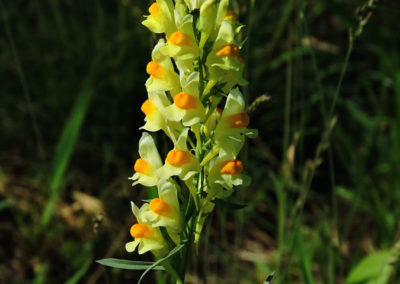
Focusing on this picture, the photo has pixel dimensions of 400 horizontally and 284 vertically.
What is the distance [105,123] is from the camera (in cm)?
281

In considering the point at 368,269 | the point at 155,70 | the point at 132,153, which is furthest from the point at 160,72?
the point at 132,153

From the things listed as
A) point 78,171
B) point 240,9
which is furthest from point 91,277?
point 240,9

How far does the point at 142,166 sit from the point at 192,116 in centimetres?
19

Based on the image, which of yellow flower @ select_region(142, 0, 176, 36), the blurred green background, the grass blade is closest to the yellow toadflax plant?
yellow flower @ select_region(142, 0, 176, 36)

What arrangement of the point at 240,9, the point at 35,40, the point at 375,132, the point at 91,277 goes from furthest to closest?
the point at 35,40 → the point at 375,132 → the point at 91,277 → the point at 240,9

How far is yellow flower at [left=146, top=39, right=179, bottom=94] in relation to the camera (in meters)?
1.20

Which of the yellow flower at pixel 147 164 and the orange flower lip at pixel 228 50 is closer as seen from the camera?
the orange flower lip at pixel 228 50

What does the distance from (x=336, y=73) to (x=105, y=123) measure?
1456 millimetres

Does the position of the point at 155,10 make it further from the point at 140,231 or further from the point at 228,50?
the point at 140,231

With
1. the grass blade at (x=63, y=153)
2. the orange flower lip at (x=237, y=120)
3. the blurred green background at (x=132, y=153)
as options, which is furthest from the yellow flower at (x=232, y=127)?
the grass blade at (x=63, y=153)

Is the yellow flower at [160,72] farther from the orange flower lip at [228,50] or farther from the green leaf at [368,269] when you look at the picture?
the green leaf at [368,269]

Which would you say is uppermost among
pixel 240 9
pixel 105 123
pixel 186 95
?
pixel 240 9

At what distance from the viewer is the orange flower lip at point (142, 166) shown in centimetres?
124

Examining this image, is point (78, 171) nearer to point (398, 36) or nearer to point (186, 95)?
point (186, 95)
